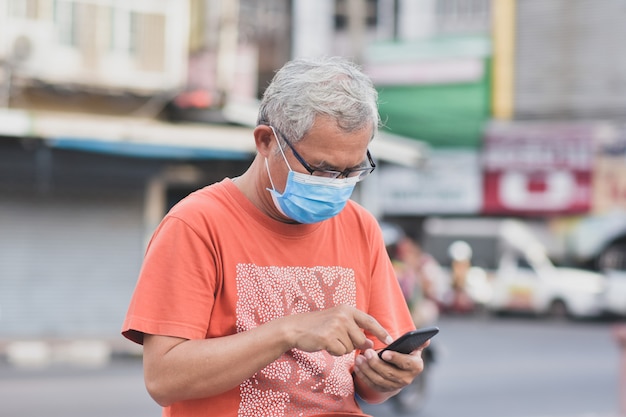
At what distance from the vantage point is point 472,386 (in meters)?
11.9

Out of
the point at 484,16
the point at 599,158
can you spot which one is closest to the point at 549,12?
the point at 484,16

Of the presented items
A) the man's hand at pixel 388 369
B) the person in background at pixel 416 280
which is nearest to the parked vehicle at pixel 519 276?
the person in background at pixel 416 280

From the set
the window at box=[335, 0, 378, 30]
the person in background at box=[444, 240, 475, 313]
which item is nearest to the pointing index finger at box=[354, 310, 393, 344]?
the person in background at box=[444, 240, 475, 313]

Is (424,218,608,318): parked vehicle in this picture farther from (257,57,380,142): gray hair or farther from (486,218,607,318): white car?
(257,57,380,142): gray hair

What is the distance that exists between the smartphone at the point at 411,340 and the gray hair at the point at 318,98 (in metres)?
0.46

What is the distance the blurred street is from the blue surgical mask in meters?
6.22

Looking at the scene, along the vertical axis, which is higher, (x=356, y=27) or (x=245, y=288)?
(x=356, y=27)

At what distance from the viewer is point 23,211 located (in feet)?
50.2

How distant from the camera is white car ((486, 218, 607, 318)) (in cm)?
2344

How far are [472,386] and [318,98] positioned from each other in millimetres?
10345

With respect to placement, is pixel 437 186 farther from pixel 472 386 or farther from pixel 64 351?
pixel 472 386

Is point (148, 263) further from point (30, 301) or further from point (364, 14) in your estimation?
point (364, 14)

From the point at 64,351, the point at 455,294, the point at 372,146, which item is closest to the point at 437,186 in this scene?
the point at 455,294

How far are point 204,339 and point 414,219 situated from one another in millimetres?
24365
